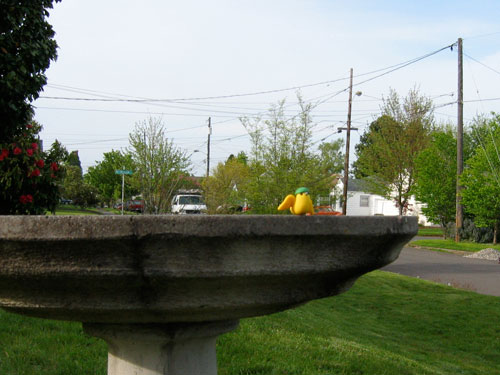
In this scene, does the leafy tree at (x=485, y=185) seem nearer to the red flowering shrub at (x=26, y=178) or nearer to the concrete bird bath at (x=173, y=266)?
the red flowering shrub at (x=26, y=178)

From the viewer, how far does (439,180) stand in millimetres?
27172

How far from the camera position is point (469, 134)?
35938 mm

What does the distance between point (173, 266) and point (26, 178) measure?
183 inches

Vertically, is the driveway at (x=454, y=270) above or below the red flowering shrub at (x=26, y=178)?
below

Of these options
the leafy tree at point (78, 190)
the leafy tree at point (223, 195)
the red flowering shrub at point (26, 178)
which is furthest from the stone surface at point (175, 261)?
the leafy tree at point (78, 190)

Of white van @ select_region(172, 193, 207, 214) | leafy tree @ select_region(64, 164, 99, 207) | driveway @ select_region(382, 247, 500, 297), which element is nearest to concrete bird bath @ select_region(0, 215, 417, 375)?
driveway @ select_region(382, 247, 500, 297)

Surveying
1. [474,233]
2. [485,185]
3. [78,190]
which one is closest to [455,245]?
[485,185]

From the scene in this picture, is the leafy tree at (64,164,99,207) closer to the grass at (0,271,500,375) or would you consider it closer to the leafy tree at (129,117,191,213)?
the leafy tree at (129,117,191,213)

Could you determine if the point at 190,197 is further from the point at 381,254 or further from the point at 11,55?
the point at 381,254

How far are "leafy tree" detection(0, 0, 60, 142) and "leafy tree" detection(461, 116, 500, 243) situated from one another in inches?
823

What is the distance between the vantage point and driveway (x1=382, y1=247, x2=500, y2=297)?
485 inches

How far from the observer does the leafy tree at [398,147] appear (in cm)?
3291

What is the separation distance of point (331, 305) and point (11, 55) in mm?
6435

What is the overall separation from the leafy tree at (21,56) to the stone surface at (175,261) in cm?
410
